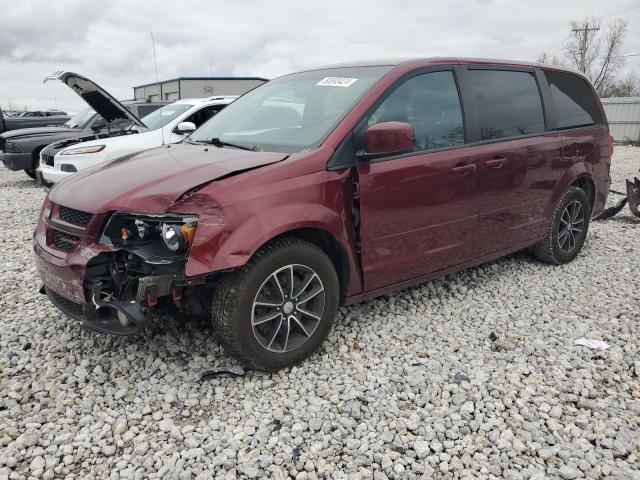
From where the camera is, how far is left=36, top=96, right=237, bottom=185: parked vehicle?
7.69m

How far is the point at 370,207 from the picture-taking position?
336cm

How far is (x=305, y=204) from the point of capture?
305cm

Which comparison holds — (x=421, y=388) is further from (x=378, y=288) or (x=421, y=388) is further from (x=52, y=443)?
(x=52, y=443)

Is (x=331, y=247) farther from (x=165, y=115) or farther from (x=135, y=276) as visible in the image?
(x=165, y=115)

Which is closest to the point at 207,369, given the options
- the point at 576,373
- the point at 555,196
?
the point at 576,373

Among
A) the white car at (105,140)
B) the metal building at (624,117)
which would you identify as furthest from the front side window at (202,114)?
the metal building at (624,117)

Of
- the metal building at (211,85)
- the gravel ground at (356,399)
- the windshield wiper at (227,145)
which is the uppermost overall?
the metal building at (211,85)

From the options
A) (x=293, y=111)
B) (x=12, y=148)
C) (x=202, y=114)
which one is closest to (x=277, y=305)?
(x=293, y=111)

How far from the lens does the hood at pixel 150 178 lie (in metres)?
2.82

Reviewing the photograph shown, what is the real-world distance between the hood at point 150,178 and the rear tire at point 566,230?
3134 millimetres

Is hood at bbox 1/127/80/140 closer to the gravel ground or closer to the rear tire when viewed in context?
the gravel ground

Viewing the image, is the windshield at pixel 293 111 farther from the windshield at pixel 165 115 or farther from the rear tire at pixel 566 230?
the windshield at pixel 165 115

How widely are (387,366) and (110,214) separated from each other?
1.88m

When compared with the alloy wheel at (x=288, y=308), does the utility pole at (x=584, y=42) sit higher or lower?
higher
